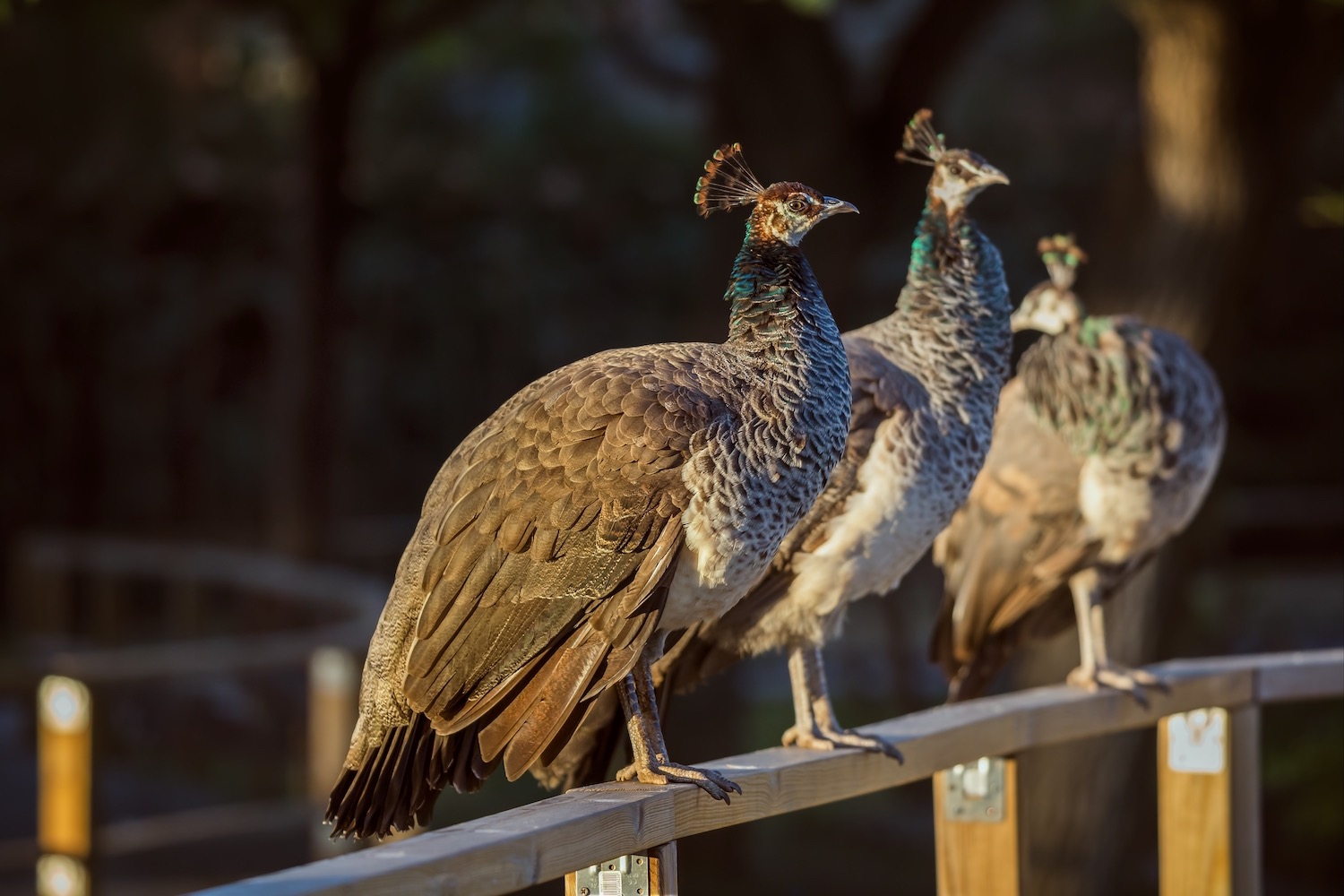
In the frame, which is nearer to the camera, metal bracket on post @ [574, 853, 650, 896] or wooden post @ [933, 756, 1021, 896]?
metal bracket on post @ [574, 853, 650, 896]

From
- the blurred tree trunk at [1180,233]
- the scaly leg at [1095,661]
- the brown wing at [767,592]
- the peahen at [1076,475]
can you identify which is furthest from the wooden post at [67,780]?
the blurred tree trunk at [1180,233]

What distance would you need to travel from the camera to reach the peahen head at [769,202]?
8.18 feet

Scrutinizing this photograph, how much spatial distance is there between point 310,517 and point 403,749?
6.68 m

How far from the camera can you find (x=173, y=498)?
42.4 feet

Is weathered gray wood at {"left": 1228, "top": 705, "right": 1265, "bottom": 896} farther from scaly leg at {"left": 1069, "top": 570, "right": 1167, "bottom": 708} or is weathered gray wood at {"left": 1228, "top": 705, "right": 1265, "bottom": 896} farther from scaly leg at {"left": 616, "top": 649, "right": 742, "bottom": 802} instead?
scaly leg at {"left": 616, "top": 649, "right": 742, "bottom": 802}

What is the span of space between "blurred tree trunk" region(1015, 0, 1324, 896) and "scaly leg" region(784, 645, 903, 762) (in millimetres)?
2460

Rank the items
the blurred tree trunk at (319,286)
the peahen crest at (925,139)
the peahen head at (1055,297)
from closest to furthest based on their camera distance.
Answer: the peahen crest at (925,139) < the peahen head at (1055,297) < the blurred tree trunk at (319,286)

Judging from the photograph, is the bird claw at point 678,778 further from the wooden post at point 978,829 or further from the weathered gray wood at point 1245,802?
the weathered gray wood at point 1245,802

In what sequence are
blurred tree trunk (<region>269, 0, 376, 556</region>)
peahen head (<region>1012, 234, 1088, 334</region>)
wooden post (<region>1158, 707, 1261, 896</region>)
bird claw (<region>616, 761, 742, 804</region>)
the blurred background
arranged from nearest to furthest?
bird claw (<region>616, 761, 742, 804</region>) → wooden post (<region>1158, 707, 1261, 896</region>) → peahen head (<region>1012, 234, 1088, 334</region>) → the blurred background → blurred tree trunk (<region>269, 0, 376, 556</region>)

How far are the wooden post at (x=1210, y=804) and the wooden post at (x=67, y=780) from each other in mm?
2825

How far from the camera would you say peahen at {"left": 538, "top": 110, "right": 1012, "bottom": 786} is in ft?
9.34

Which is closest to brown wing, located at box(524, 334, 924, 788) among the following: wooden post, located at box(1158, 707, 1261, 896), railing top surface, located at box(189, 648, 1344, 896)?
railing top surface, located at box(189, 648, 1344, 896)

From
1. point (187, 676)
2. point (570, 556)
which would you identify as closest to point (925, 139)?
point (570, 556)

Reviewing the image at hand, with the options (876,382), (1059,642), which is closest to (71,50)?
(1059,642)
